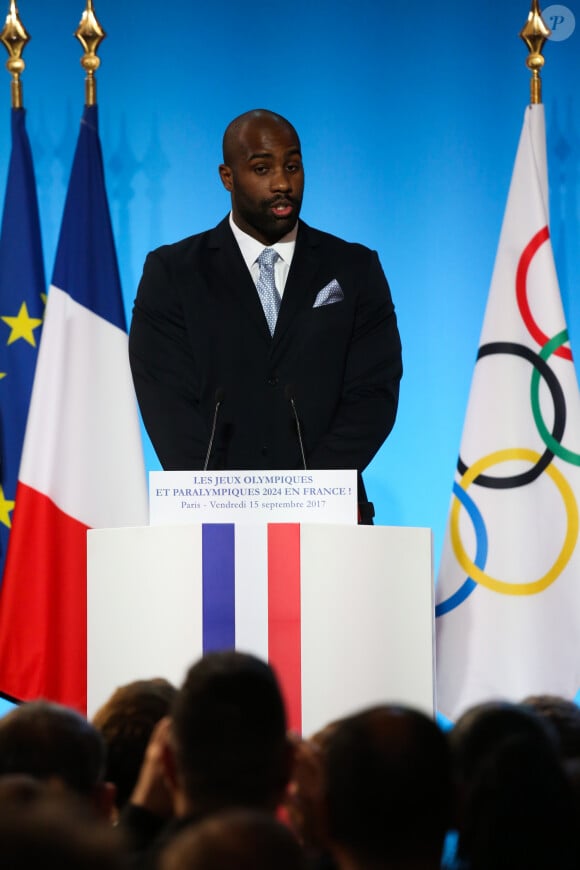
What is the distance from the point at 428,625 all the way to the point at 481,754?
68.3 inches

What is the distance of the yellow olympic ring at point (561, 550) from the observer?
4824mm

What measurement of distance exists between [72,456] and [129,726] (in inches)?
103

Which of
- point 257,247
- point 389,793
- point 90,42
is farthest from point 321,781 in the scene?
point 90,42

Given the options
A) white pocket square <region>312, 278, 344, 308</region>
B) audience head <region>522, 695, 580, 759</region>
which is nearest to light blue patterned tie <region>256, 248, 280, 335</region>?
white pocket square <region>312, 278, 344, 308</region>

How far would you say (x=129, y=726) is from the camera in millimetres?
2578

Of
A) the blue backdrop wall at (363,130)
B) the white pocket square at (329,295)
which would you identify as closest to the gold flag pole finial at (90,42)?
the blue backdrop wall at (363,130)

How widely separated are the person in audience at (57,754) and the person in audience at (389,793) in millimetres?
438

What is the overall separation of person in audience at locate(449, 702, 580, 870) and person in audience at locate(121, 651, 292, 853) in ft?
0.83

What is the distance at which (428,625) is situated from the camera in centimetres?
382

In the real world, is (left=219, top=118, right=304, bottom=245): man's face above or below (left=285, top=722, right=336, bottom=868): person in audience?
above

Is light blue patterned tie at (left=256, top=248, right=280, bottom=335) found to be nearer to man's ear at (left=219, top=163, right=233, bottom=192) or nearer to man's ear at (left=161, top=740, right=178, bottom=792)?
man's ear at (left=219, top=163, right=233, bottom=192)

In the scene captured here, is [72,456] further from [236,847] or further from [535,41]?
[236,847]

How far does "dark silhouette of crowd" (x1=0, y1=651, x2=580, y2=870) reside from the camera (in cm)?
170

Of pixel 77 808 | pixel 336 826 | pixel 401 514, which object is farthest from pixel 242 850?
pixel 401 514
